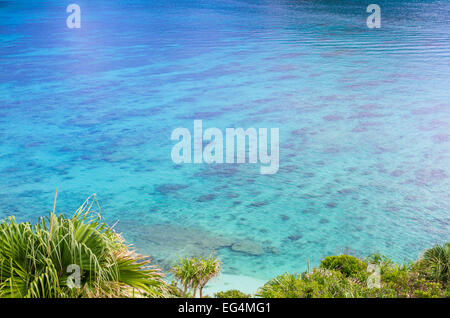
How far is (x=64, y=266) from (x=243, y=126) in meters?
11.6

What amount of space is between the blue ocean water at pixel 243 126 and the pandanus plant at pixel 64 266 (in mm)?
3648

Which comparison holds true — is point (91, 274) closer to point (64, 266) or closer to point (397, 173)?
point (64, 266)

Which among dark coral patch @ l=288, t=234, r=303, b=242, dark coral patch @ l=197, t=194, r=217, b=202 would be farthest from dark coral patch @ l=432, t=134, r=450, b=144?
dark coral patch @ l=197, t=194, r=217, b=202

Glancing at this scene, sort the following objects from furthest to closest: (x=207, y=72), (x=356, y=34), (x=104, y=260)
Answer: (x=356, y=34) < (x=207, y=72) < (x=104, y=260)

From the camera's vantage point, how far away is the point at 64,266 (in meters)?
4.32

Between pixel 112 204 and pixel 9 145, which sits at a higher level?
pixel 9 145

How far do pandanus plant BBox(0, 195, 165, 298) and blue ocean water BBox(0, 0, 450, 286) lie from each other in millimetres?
3648

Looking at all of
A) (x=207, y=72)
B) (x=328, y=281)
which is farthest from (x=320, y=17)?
(x=328, y=281)

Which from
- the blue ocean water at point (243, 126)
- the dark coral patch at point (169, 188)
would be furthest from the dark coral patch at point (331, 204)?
the dark coral patch at point (169, 188)

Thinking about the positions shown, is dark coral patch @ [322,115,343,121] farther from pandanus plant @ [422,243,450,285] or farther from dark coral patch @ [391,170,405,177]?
pandanus plant @ [422,243,450,285]

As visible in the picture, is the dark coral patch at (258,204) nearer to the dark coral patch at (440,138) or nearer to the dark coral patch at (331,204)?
the dark coral patch at (331,204)

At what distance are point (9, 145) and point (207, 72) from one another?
10468 mm
